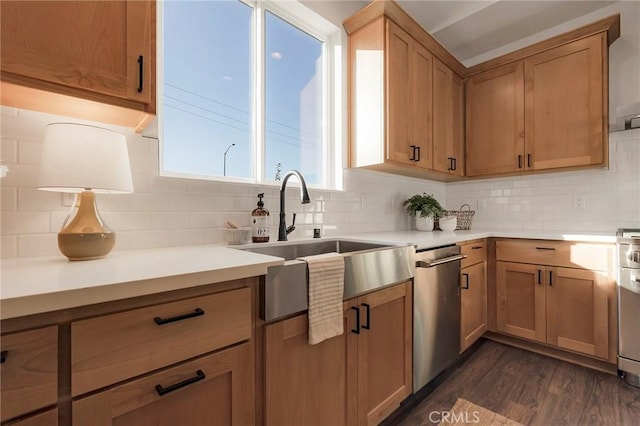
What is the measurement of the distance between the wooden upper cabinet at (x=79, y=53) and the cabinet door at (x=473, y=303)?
2.16 metres

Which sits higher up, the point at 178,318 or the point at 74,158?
the point at 74,158

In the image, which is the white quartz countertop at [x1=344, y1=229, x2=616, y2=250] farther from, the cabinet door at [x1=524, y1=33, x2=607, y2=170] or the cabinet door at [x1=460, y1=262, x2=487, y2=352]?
the cabinet door at [x1=524, y1=33, x2=607, y2=170]

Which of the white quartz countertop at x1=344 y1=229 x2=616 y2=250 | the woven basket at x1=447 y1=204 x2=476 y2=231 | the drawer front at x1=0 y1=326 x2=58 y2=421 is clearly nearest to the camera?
the drawer front at x1=0 y1=326 x2=58 y2=421

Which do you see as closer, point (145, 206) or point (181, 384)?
point (181, 384)

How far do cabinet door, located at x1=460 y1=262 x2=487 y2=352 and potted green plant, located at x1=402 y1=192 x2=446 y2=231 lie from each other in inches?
20.6

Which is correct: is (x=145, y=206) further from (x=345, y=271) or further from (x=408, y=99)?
(x=408, y=99)

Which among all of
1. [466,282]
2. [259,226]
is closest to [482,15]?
[466,282]

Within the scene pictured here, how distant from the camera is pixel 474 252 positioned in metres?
2.24

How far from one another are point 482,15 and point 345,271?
2.51 metres

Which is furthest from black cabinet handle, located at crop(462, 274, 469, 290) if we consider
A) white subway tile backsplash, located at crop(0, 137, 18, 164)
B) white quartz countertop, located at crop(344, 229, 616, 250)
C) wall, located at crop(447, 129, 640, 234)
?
white subway tile backsplash, located at crop(0, 137, 18, 164)

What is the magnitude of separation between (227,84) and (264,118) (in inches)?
11.5

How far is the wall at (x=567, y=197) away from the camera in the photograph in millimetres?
2254

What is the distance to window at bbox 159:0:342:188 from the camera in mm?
1585

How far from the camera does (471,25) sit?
2506mm
